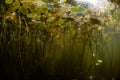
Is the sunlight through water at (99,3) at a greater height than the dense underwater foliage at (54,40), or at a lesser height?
greater

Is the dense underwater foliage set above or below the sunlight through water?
below

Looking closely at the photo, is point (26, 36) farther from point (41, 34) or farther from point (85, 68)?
point (85, 68)

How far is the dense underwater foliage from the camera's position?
182cm

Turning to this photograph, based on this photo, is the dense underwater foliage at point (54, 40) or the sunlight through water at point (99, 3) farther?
the sunlight through water at point (99, 3)

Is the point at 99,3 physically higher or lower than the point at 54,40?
higher

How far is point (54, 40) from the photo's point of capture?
2.38 m

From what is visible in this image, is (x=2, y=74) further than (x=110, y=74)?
No

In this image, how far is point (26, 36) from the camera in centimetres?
212

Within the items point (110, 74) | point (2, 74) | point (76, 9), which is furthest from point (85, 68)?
point (76, 9)

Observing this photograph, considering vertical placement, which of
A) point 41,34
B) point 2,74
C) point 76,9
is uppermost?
point 76,9

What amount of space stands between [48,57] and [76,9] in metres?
0.70

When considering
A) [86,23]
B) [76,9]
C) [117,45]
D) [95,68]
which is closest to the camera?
[76,9]

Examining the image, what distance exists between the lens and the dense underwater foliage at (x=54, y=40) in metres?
1.82

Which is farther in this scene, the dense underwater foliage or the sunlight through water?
the sunlight through water
